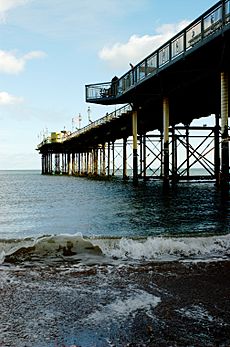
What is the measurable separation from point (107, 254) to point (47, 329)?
12.5 ft

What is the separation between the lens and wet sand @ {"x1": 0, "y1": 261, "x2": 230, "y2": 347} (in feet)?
12.3

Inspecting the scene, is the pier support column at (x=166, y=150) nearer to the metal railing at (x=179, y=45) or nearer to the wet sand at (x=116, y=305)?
the metal railing at (x=179, y=45)

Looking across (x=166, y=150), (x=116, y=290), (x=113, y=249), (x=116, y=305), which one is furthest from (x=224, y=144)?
(x=116, y=305)

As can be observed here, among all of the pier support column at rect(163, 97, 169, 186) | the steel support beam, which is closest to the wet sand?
the steel support beam

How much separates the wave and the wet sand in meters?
0.82

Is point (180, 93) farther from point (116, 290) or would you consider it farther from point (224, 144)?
point (116, 290)

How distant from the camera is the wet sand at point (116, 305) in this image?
3740 mm

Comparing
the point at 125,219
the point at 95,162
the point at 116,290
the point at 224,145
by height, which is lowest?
the point at 125,219

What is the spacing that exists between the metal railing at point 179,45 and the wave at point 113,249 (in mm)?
8643

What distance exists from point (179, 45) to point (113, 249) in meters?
12.2

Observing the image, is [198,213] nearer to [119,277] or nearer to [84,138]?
[119,277]

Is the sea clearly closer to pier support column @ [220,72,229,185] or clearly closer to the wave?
the wave

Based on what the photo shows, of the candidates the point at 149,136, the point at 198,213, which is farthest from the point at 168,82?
the point at 149,136

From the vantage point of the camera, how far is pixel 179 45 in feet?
59.2
